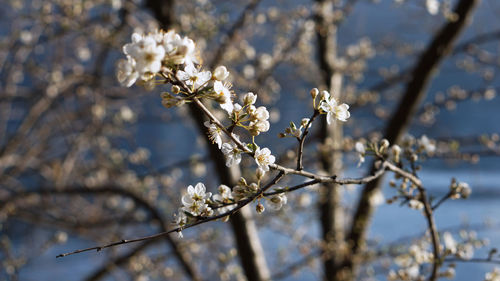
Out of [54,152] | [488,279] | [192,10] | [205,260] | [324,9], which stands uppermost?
[54,152]

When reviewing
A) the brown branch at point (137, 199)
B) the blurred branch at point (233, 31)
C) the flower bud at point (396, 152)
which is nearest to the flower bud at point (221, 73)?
the flower bud at point (396, 152)

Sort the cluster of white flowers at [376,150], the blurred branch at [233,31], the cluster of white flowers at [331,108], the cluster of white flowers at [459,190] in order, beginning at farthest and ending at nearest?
the blurred branch at [233,31] < the cluster of white flowers at [459,190] < the cluster of white flowers at [376,150] < the cluster of white flowers at [331,108]

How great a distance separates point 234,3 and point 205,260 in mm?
2138

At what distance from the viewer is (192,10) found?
251 centimetres

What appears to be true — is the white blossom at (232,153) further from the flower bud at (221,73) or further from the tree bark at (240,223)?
the tree bark at (240,223)

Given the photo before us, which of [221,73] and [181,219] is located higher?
[221,73]

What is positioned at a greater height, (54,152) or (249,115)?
(54,152)

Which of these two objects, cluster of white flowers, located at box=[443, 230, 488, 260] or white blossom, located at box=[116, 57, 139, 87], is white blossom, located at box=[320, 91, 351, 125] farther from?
cluster of white flowers, located at box=[443, 230, 488, 260]

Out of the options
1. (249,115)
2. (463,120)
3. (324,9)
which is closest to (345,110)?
(249,115)

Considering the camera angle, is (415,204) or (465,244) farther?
(465,244)

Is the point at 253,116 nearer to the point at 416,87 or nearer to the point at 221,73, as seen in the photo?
the point at 221,73

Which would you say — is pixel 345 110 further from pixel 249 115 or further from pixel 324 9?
pixel 324 9

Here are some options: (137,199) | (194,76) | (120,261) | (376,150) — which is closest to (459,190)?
(376,150)

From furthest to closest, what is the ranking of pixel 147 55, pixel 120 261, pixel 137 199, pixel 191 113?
Result: pixel 120 261 < pixel 137 199 < pixel 191 113 < pixel 147 55
